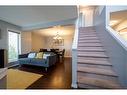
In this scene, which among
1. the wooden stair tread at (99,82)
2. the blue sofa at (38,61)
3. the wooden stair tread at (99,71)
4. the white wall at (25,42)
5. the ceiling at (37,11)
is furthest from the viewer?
the white wall at (25,42)

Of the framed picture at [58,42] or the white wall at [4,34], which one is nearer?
the white wall at [4,34]

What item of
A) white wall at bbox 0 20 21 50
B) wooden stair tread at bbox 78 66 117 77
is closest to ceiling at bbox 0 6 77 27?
white wall at bbox 0 20 21 50

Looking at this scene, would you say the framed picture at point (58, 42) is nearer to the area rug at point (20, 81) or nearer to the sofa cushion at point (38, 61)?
the sofa cushion at point (38, 61)

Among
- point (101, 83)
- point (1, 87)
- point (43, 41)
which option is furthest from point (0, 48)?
point (43, 41)

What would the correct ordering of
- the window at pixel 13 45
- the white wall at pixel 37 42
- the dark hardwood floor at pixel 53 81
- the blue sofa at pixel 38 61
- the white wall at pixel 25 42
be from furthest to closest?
1. the white wall at pixel 37 42
2. the white wall at pixel 25 42
3. the window at pixel 13 45
4. the blue sofa at pixel 38 61
5. the dark hardwood floor at pixel 53 81

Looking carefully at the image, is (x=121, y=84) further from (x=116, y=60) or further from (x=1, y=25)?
(x=1, y=25)

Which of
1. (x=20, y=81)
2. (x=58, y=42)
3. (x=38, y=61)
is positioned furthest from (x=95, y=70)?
(x=58, y=42)

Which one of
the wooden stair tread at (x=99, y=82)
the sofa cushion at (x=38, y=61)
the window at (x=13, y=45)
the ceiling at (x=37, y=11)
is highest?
the ceiling at (x=37, y=11)

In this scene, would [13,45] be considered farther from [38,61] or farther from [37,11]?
[37,11]

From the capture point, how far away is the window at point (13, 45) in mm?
5445

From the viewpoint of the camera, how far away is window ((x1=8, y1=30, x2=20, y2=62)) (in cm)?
544

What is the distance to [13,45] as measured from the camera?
5.73 meters

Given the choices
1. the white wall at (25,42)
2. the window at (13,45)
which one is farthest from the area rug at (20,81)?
the white wall at (25,42)

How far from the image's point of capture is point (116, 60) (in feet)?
7.44
